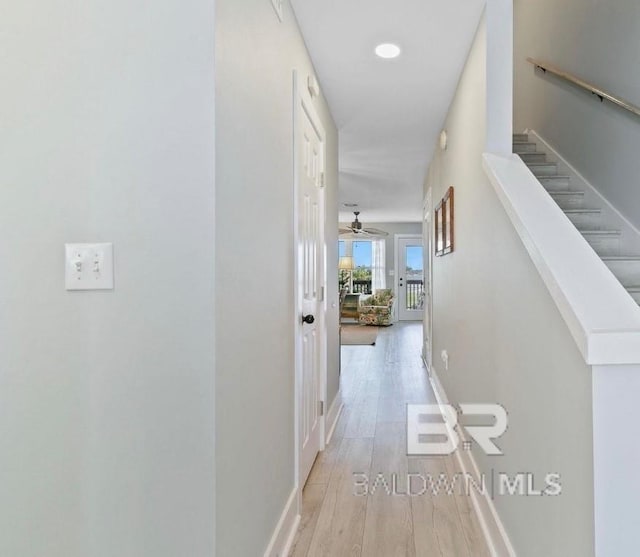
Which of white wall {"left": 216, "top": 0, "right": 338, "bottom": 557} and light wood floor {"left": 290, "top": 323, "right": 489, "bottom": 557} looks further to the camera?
light wood floor {"left": 290, "top": 323, "right": 489, "bottom": 557}

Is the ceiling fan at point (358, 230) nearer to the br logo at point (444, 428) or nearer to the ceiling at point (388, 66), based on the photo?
the ceiling at point (388, 66)

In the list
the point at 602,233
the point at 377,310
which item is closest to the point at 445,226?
the point at 602,233

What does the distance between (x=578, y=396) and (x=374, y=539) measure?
4.22 feet

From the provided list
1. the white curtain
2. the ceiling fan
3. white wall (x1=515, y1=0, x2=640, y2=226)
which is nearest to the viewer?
white wall (x1=515, y1=0, x2=640, y2=226)

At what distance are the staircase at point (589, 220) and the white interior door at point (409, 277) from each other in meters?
7.32

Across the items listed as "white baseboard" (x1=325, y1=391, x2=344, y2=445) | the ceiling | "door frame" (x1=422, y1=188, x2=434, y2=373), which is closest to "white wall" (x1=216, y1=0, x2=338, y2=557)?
the ceiling

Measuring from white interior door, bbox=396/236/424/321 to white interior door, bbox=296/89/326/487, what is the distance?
8.38m

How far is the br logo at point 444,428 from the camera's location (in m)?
1.96

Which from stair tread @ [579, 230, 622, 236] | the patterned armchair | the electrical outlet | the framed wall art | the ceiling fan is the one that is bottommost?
the patterned armchair

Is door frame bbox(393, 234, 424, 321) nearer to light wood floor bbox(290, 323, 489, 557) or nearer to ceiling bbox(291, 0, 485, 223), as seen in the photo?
ceiling bbox(291, 0, 485, 223)

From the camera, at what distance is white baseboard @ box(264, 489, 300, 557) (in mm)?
1711

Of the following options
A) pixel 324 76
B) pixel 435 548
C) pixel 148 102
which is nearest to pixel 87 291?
pixel 148 102

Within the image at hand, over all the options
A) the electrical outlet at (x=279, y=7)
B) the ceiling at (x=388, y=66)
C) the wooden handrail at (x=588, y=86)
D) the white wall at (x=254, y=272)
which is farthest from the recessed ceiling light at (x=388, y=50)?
the wooden handrail at (x=588, y=86)

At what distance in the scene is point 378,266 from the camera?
11477mm
